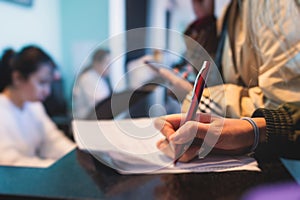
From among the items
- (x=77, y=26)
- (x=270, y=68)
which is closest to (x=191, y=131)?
(x=270, y=68)

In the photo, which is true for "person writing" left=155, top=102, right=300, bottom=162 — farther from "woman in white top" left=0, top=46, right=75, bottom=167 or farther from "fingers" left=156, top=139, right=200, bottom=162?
"woman in white top" left=0, top=46, right=75, bottom=167

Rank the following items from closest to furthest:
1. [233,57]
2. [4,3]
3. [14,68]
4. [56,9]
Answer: [233,57] → [14,68] → [4,3] → [56,9]

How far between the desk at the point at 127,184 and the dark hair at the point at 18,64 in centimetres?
96

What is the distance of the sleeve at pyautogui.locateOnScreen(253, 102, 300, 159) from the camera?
0.28 m

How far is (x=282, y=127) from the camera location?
0.28m

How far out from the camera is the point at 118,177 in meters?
0.34

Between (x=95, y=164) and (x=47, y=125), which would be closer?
(x=95, y=164)

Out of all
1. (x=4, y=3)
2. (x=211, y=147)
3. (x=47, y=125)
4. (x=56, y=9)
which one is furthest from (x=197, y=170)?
(x=56, y=9)

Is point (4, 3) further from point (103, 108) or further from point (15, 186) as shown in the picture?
point (15, 186)

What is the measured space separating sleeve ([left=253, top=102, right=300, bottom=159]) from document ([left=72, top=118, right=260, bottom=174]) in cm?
4

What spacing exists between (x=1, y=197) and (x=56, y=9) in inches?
78.2

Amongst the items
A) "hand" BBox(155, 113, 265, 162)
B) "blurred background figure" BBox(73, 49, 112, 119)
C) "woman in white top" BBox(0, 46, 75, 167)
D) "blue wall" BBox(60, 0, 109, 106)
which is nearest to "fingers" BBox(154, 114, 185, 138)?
"hand" BBox(155, 113, 265, 162)

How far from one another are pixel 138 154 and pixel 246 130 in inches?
5.9

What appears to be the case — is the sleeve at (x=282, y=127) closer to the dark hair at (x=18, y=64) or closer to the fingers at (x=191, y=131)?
the fingers at (x=191, y=131)
